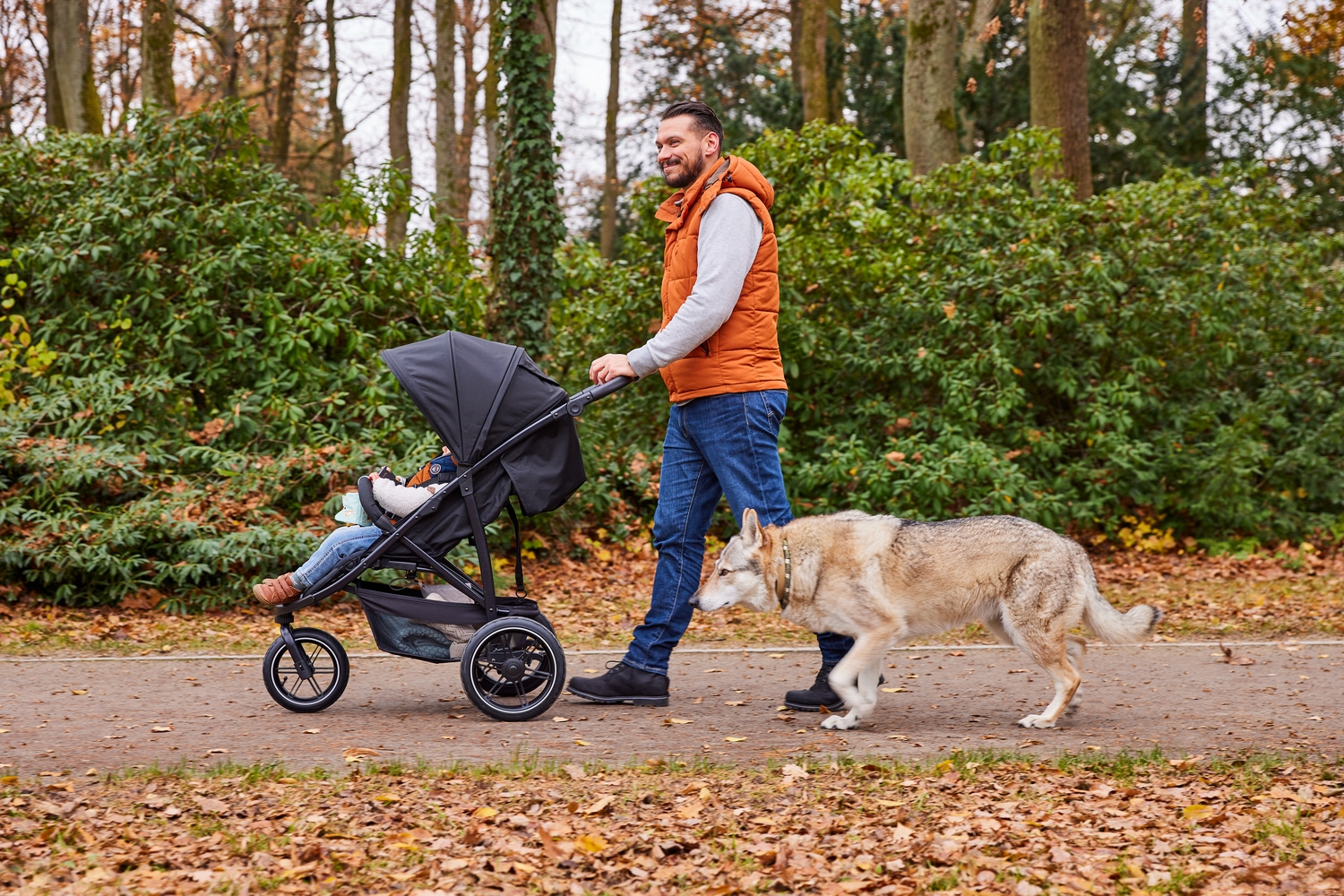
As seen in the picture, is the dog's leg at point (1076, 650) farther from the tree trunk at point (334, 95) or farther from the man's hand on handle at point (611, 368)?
the tree trunk at point (334, 95)

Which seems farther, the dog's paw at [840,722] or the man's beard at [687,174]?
the man's beard at [687,174]

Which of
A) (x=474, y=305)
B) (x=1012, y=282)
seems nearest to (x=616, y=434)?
(x=474, y=305)

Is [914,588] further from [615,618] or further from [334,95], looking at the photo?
[334,95]

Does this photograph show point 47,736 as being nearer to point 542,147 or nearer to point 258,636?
point 258,636

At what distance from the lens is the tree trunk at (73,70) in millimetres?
17078

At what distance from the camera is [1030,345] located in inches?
473

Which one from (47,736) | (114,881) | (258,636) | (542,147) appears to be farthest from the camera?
(542,147)

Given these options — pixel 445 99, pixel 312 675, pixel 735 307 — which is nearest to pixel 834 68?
pixel 445 99

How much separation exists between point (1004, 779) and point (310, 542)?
574 centimetres

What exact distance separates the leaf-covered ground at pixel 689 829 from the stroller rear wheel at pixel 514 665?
0.85 m

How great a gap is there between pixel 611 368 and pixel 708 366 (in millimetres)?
433

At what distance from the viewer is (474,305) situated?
1152 centimetres

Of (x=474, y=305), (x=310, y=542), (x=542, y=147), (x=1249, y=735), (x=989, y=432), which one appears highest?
(x=542, y=147)

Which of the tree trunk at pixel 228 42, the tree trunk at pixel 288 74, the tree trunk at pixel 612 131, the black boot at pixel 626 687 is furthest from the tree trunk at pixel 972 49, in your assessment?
the black boot at pixel 626 687
